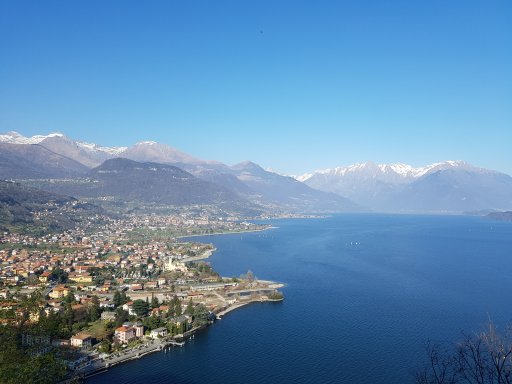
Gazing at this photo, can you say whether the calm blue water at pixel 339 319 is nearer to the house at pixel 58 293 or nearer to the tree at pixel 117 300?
the tree at pixel 117 300

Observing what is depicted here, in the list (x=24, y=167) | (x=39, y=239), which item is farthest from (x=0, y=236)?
(x=24, y=167)

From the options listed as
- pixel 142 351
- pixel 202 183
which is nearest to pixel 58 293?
pixel 142 351

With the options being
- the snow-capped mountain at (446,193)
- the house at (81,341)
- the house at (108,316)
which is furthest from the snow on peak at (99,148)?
the house at (81,341)

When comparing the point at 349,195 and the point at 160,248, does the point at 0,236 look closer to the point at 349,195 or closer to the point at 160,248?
the point at 160,248

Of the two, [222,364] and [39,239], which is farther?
[39,239]

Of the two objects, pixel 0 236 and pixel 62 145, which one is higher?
pixel 62 145

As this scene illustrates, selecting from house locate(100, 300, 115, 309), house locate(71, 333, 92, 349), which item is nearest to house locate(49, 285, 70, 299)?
house locate(100, 300, 115, 309)
